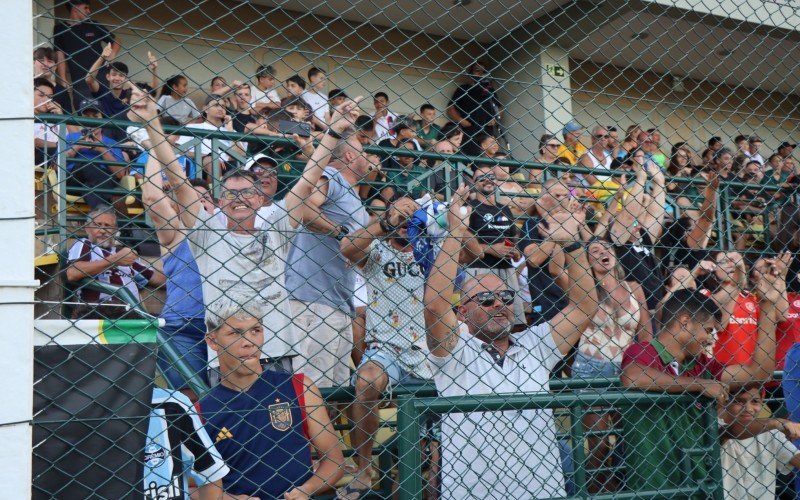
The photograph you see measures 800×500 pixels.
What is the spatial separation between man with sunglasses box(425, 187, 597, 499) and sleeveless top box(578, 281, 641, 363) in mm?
832

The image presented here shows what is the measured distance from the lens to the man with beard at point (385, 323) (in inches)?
166

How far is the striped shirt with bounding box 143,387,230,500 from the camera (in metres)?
2.96

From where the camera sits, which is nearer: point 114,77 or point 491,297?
point 491,297

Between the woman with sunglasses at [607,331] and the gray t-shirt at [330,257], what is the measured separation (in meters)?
1.32

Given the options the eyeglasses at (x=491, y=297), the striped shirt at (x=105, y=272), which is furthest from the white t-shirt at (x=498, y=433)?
the striped shirt at (x=105, y=272)

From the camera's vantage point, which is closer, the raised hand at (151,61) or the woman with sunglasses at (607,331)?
the raised hand at (151,61)

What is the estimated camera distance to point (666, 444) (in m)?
4.03

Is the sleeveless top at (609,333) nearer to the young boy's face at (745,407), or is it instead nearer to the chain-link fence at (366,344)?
the chain-link fence at (366,344)

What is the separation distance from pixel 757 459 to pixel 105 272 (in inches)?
158

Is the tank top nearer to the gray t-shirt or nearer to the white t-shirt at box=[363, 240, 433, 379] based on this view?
the gray t-shirt

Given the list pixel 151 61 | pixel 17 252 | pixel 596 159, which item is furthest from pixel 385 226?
pixel 596 159

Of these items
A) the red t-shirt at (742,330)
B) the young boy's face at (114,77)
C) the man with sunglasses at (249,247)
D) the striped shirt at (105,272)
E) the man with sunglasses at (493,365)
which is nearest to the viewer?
the man with sunglasses at (493,365)

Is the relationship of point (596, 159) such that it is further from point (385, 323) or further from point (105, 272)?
point (105, 272)

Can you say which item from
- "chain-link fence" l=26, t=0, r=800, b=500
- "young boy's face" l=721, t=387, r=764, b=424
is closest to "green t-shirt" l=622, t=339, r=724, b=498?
"chain-link fence" l=26, t=0, r=800, b=500
